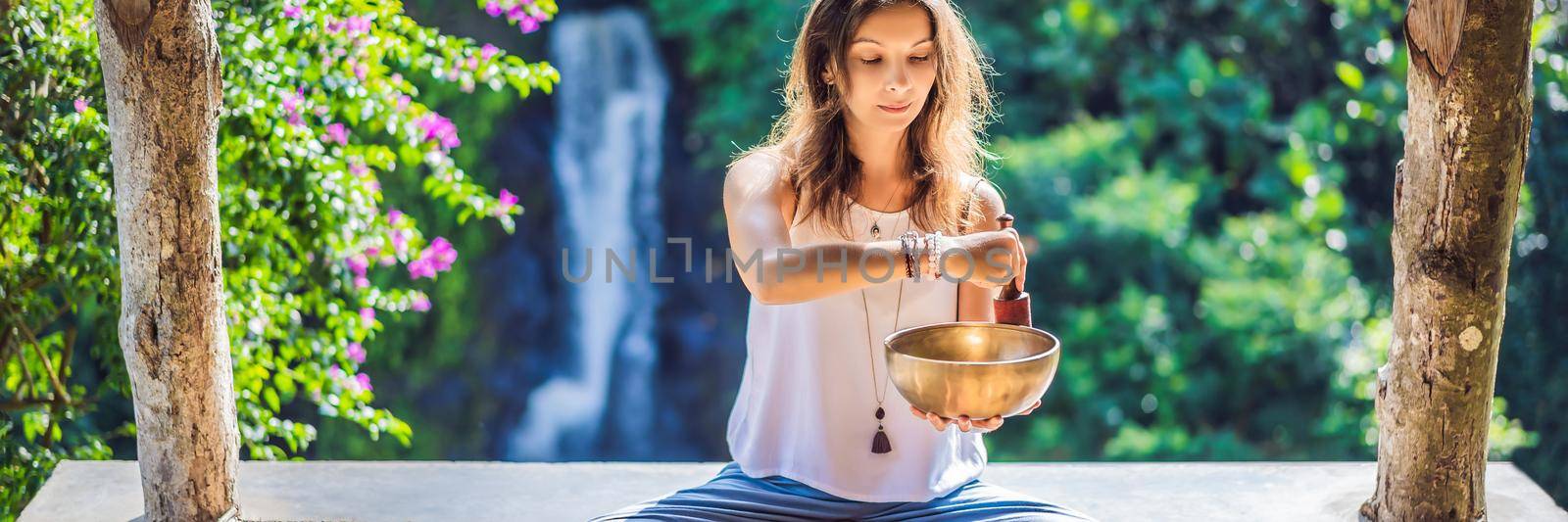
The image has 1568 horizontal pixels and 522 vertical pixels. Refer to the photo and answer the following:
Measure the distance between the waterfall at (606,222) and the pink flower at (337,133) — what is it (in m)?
4.82

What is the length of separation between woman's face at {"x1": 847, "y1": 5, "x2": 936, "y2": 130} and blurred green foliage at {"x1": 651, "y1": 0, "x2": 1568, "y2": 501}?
16.6 feet

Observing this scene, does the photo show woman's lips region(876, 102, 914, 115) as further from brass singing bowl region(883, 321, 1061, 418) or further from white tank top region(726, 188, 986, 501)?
brass singing bowl region(883, 321, 1061, 418)

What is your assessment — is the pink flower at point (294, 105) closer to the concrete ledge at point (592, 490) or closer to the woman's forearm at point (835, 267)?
the concrete ledge at point (592, 490)

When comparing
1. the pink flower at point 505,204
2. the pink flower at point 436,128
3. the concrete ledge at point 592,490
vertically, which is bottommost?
the concrete ledge at point 592,490

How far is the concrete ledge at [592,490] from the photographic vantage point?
3.22m

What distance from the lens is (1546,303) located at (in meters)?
5.89

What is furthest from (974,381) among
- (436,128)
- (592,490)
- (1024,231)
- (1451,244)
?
(1024,231)

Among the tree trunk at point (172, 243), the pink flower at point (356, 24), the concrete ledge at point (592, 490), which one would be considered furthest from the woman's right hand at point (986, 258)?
the pink flower at point (356, 24)

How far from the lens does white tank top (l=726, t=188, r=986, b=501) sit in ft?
8.21

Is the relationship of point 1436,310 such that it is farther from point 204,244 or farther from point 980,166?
point 204,244

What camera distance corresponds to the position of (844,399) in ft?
8.29

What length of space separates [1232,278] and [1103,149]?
3.63 feet

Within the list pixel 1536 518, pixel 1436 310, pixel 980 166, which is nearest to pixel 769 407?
pixel 980 166

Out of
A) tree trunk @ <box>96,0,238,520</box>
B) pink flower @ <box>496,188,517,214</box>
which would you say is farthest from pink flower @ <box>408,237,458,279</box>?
tree trunk @ <box>96,0,238,520</box>
